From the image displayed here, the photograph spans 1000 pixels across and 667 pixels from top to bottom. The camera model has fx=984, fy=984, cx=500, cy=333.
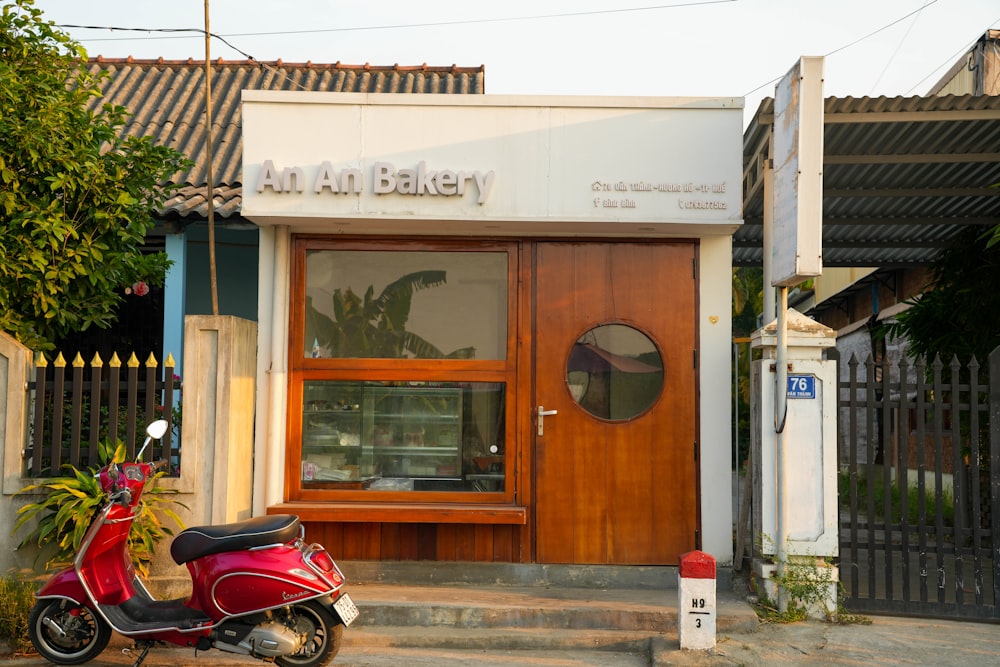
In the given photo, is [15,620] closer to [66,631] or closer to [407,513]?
[66,631]

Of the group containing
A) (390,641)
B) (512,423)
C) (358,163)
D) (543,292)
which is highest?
(358,163)

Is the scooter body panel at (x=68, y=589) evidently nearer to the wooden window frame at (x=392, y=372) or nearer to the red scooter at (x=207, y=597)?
the red scooter at (x=207, y=597)

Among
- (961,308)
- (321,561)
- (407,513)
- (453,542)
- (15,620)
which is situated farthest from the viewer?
(961,308)

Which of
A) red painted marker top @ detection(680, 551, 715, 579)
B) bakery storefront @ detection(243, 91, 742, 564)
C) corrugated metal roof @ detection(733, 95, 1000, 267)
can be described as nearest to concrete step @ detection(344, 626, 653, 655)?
red painted marker top @ detection(680, 551, 715, 579)

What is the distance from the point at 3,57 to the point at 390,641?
19.2 feet

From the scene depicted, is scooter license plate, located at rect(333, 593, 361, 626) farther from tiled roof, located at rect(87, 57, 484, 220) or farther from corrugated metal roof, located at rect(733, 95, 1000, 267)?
tiled roof, located at rect(87, 57, 484, 220)

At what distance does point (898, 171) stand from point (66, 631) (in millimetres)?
8412

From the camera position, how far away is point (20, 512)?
757cm

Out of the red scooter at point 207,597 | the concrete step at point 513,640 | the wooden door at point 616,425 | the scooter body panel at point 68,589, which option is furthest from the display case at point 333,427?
the scooter body panel at point 68,589

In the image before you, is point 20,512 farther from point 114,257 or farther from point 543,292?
point 543,292

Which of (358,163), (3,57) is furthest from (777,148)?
(3,57)

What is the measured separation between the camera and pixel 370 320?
8867mm

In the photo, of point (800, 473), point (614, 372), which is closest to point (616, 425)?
point (614, 372)

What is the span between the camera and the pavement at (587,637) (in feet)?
22.1
